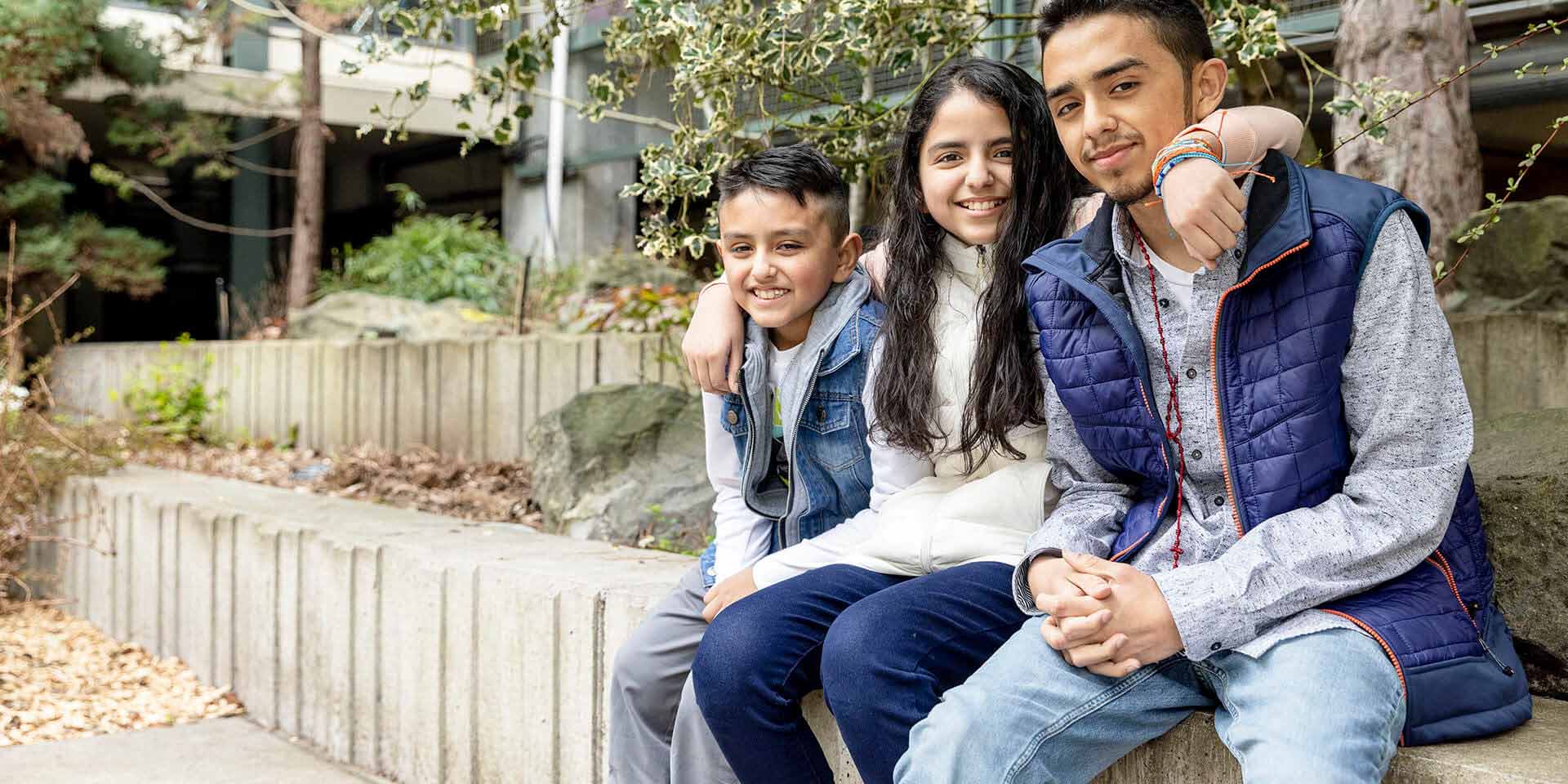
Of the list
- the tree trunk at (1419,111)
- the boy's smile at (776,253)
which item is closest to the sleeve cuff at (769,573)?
the boy's smile at (776,253)

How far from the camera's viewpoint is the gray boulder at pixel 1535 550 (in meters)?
1.81

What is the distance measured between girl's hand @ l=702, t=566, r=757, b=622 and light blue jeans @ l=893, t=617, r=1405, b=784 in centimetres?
55

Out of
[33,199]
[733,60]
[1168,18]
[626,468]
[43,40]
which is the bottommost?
[626,468]

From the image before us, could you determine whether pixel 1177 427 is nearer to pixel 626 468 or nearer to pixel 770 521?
pixel 770 521

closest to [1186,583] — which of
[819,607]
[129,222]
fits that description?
[819,607]

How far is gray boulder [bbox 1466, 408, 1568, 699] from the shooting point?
181 centimetres

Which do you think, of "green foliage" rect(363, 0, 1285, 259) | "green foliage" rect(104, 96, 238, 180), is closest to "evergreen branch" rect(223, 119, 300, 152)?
"green foliage" rect(104, 96, 238, 180)

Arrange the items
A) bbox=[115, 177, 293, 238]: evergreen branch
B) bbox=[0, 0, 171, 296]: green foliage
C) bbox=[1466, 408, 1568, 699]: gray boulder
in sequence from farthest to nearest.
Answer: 1. bbox=[115, 177, 293, 238]: evergreen branch
2. bbox=[0, 0, 171, 296]: green foliage
3. bbox=[1466, 408, 1568, 699]: gray boulder

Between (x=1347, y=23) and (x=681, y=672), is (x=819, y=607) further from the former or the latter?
(x=1347, y=23)

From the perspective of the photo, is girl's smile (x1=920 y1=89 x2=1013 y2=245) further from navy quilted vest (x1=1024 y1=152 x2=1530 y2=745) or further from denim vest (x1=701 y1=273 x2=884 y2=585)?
navy quilted vest (x1=1024 y1=152 x2=1530 y2=745)

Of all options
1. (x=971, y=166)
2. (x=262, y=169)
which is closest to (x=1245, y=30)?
(x=971, y=166)

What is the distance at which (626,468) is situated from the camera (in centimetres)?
396

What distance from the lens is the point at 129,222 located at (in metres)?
15.5

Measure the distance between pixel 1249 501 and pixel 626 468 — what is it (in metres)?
2.60
